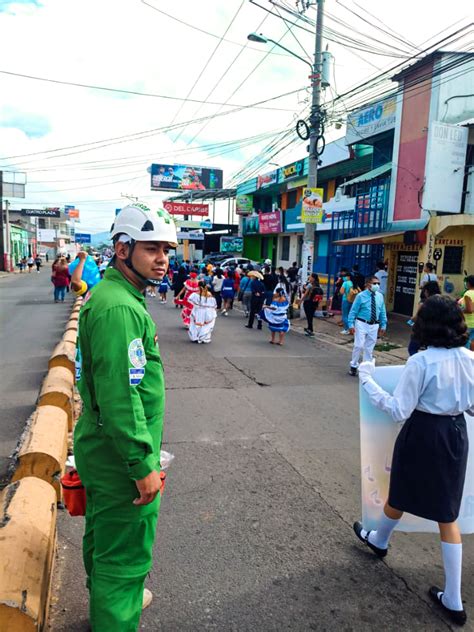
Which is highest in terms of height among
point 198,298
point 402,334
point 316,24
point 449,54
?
point 316,24

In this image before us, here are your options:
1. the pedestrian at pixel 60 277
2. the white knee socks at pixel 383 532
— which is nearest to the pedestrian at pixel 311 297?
the white knee socks at pixel 383 532

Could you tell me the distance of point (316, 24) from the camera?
14648mm

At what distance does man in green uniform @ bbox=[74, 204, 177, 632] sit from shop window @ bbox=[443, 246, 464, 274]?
41.4ft

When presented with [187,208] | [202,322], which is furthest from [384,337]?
[187,208]

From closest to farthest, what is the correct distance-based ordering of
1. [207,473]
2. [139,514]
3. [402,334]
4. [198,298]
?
[139,514] < [207,473] < [198,298] < [402,334]

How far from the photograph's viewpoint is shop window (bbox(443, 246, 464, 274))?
1325cm

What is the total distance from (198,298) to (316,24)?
32.1 feet

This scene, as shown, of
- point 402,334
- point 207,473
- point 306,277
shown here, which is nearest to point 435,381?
point 207,473

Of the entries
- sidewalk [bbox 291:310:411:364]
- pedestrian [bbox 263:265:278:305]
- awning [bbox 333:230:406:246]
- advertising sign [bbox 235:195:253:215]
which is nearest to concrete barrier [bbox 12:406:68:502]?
Answer: sidewalk [bbox 291:310:411:364]

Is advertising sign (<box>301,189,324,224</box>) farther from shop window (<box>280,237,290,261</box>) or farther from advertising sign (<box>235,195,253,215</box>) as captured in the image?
advertising sign (<box>235,195,253,215</box>)

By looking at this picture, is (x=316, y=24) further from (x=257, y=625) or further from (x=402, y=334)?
(x=257, y=625)

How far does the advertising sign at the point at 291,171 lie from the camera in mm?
28359

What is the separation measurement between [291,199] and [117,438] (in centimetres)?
3213

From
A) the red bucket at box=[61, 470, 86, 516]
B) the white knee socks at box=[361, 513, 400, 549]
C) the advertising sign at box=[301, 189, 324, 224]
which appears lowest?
the white knee socks at box=[361, 513, 400, 549]
